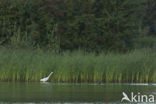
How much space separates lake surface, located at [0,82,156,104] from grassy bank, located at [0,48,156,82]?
1.13 metres

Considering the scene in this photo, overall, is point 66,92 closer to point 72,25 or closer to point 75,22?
point 72,25

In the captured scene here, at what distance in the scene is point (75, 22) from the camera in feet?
137

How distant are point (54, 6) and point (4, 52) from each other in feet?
41.8

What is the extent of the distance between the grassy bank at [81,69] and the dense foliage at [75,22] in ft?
38.0

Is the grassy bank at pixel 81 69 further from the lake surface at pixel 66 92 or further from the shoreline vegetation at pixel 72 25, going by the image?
the shoreline vegetation at pixel 72 25

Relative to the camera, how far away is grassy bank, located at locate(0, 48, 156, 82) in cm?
2777

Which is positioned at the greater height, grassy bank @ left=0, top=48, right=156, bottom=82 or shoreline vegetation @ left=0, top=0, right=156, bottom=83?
shoreline vegetation @ left=0, top=0, right=156, bottom=83

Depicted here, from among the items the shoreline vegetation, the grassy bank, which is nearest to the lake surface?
the grassy bank

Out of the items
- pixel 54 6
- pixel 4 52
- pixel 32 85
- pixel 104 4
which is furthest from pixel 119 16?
pixel 32 85

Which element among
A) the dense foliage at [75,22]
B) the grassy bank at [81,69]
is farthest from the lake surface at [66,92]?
the dense foliage at [75,22]

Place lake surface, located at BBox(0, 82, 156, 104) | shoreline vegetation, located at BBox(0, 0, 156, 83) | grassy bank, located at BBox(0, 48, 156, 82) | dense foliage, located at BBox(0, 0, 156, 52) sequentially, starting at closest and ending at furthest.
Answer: lake surface, located at BBox(0, 82, 156, 104) → grassy bank, located at BBox(0, 48, 156, 82) → shoreline vegetation, located at BBox(0, 0, 156, 83) → dense foliage, located at BBox(0, 0, 156, 52)

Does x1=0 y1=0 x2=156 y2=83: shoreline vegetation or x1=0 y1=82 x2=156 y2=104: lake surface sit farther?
x1=0 y1=0 x2=156 y2=83: shoreline vegetation

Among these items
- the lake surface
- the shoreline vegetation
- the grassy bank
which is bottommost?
the lake surface

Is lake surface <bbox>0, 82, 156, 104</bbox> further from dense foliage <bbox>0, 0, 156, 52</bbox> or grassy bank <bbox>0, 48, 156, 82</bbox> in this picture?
dense foliage <bbox>0, 0, 156, 52</bbox>
